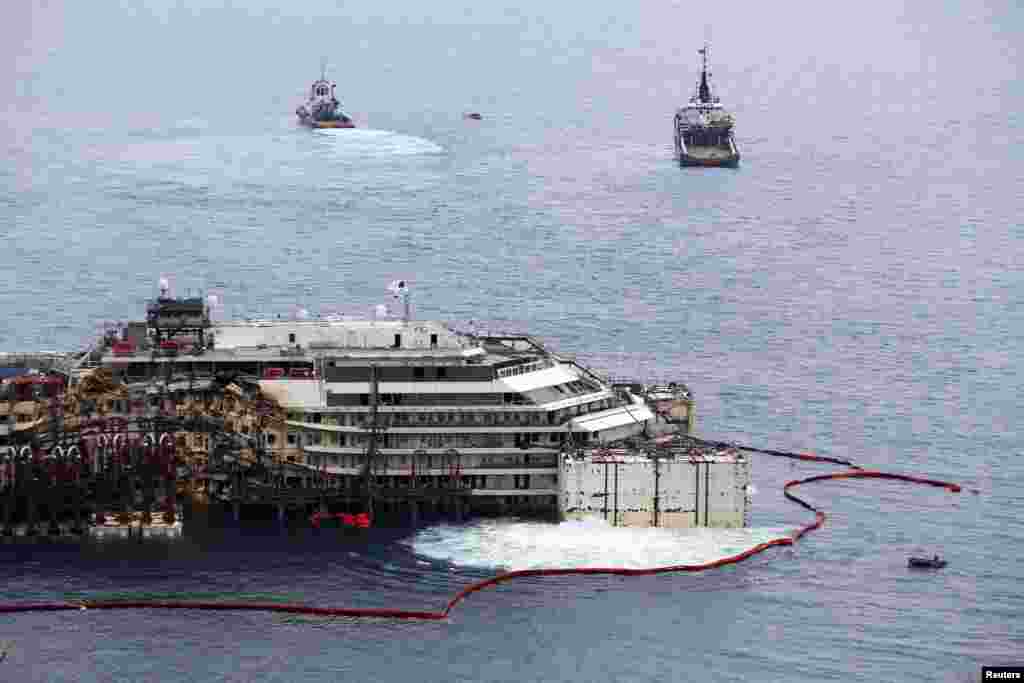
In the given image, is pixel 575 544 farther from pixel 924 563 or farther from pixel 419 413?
pixel 924 563

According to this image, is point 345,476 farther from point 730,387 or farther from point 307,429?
point 730,387

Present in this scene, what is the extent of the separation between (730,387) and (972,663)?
4807 cm

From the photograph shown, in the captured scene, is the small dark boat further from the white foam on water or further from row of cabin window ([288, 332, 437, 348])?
row of cabin window ([288, 332, 437, 348])

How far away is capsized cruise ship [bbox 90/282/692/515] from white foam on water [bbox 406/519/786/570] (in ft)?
10.0

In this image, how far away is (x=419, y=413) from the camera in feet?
457

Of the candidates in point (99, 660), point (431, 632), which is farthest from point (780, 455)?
point (99, 660)

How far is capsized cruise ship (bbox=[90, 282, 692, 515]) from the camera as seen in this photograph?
13900 centimetres

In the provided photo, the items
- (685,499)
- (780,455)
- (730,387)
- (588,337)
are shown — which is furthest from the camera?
(588,337)

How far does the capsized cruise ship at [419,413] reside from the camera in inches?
5472

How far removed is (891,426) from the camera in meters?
159

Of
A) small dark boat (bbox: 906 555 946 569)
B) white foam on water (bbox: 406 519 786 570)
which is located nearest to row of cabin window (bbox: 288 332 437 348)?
white foam on water (bbox: 406 519 786 570)

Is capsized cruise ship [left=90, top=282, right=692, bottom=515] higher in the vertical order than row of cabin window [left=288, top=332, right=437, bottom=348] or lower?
lower

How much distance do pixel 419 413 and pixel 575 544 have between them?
1032 centimetres

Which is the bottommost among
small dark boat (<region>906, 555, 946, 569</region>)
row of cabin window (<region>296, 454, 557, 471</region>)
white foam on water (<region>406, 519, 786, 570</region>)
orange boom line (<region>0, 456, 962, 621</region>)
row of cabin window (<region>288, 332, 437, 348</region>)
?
orange boom line (<region>0, 456, 962, 621</region>)
